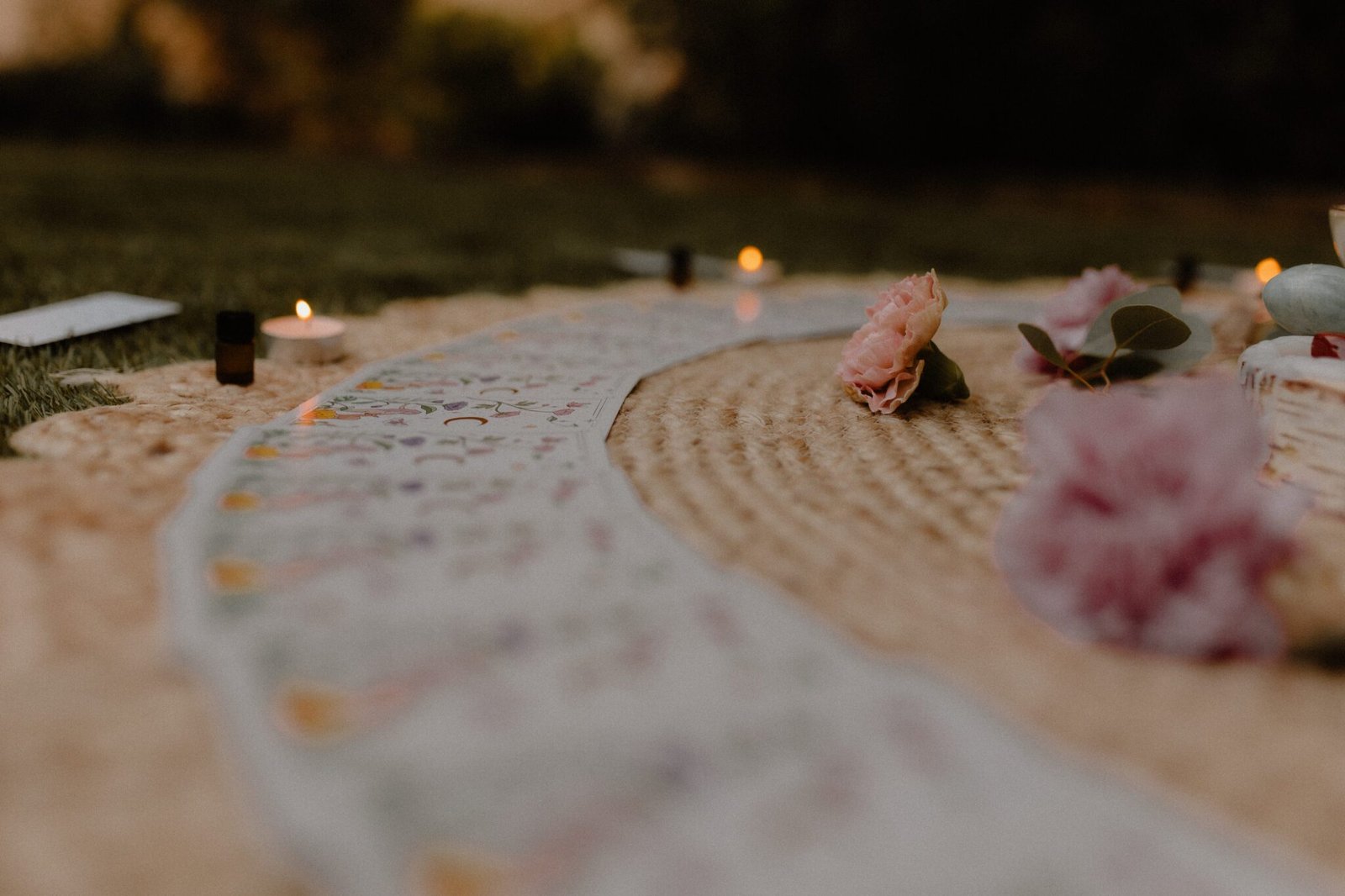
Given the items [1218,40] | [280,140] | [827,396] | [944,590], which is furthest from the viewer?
[280,140]

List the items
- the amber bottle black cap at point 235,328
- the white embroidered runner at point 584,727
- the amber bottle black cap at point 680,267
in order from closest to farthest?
the white embroidered runner at point 584,727 → the amber bottle black cap at point 235,328 → the amber bottle black cap at point 680,267

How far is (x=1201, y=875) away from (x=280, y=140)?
318 inches

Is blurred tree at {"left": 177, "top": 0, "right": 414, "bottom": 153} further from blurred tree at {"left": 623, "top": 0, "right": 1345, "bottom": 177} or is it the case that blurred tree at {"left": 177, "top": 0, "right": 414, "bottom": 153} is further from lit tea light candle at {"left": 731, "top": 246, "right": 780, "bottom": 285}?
lit tea light candle at {"left": 731, "top": 246, "right": 780, "bottom": 285}

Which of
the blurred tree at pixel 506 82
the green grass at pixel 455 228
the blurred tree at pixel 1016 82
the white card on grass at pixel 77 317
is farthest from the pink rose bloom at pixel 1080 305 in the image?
the blurred tree at pixel 506 82

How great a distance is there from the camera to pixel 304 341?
4.62 ft

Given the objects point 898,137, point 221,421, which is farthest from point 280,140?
point 221,421

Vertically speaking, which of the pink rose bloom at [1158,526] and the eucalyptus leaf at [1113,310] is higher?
the eucalyptus leaf at [1113,310]

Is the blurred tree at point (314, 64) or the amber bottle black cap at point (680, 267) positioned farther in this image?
the blurred tree at point (314, 64)

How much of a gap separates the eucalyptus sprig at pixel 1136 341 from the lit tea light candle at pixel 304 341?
3.12 feet

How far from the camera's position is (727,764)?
552 mm

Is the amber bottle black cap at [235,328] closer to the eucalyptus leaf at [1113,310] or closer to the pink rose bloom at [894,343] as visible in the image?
the pink rose bloom at [894,343]

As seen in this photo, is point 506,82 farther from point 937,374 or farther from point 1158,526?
point 1158,526

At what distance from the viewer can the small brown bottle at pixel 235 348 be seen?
1262 mm

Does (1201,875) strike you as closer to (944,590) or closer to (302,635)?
(944,590)
